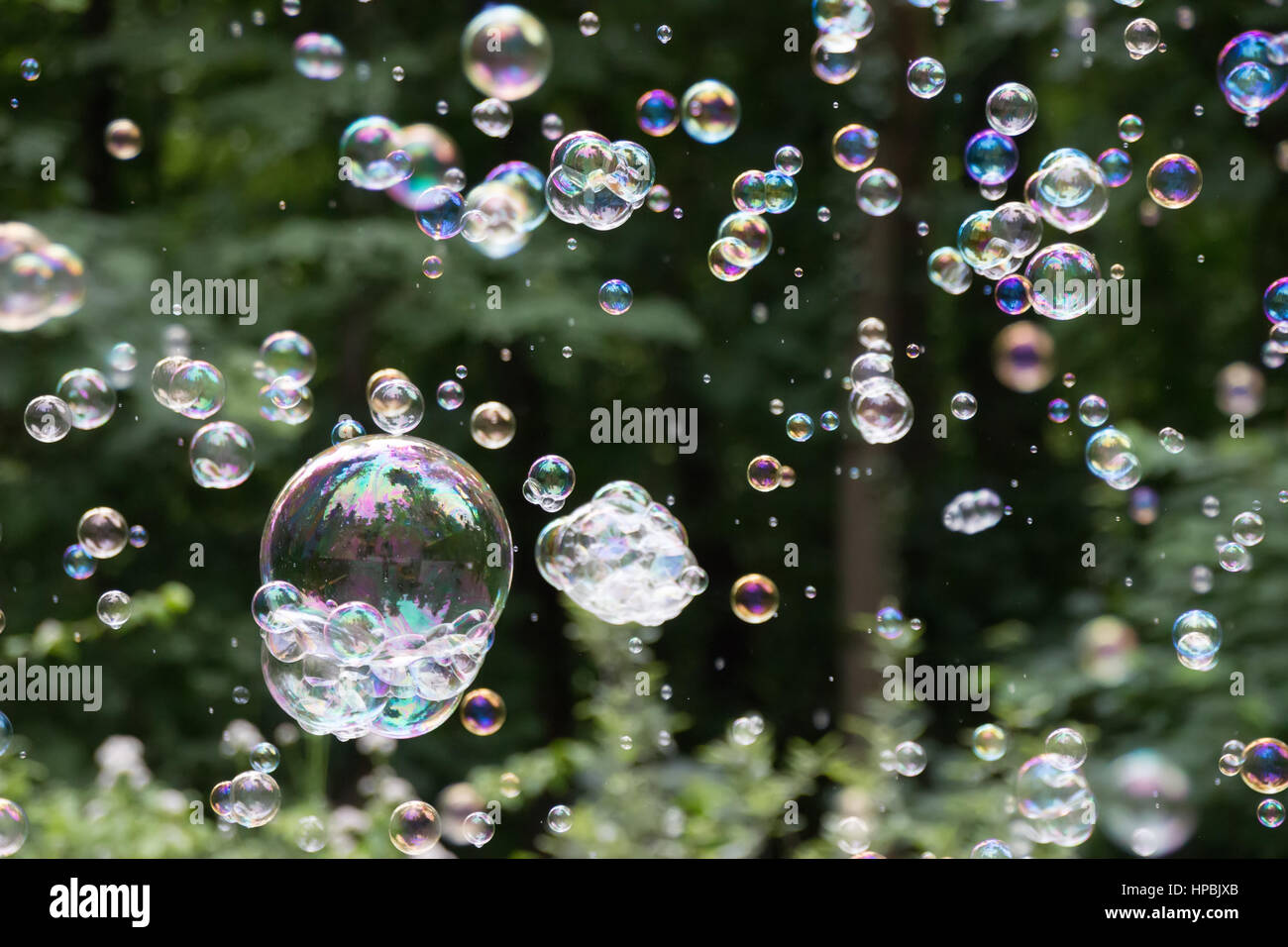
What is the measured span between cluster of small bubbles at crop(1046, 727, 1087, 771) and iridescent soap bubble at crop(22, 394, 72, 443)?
3.13 meters

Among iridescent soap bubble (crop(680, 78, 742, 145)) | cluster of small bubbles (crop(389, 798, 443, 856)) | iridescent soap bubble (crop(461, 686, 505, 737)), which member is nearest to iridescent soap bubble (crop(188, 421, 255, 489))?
iridescent soap bubble (crop(461, 686, 505, 737))

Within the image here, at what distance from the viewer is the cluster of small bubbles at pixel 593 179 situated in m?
3.54

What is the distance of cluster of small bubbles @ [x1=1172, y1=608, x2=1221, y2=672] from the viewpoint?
3.71m

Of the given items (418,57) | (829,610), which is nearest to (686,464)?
(829,610)

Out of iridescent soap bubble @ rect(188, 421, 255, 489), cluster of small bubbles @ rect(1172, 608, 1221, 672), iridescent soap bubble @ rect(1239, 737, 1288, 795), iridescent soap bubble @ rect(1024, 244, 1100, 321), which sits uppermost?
iridescent soap bubble @ rect(1024, 244, 1100, 321)

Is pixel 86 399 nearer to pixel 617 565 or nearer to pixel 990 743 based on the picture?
pixel 617 565

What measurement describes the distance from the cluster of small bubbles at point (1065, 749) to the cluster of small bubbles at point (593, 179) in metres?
1.97

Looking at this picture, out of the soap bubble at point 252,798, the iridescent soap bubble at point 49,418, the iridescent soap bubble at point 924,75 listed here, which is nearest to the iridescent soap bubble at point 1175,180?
the iridescent soap bubble at point 924,75

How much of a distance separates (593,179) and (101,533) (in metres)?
1.83

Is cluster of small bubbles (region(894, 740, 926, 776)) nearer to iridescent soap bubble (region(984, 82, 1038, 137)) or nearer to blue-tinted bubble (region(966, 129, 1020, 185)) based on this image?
blue-tinted bubble (region(966, 129, 1020, 185))

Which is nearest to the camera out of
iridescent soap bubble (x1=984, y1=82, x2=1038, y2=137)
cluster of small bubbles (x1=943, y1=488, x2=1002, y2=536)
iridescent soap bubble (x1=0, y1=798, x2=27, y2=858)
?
iridescent soap bubble (x1=0, y1=798, x2=27, y2=858)

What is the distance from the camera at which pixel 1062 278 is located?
144 inches
